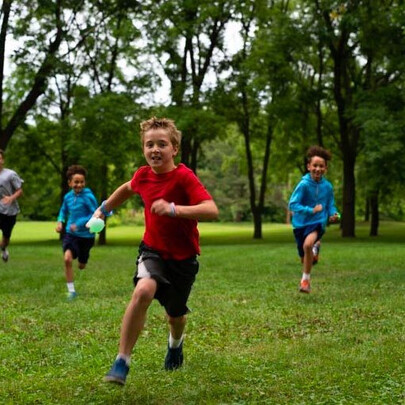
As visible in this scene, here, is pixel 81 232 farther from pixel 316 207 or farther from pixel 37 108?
pixel 37 108

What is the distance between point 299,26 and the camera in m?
33.7

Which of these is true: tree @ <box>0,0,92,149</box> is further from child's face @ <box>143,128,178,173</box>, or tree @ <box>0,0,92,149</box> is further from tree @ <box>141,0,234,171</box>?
child's face @ <box>143,128,178,173</box>

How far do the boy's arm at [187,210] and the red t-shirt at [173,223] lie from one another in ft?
0.91

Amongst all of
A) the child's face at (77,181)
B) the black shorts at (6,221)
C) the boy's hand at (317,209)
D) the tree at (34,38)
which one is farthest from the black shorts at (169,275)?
the tree at (34,38)

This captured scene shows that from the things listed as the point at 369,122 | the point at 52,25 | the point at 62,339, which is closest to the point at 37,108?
the point at 52,25

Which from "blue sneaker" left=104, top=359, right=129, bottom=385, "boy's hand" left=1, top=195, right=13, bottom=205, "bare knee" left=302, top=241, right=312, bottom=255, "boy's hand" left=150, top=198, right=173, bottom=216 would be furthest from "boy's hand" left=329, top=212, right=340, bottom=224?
"boy's hand" left=1, top=195, right=13, bottom=205

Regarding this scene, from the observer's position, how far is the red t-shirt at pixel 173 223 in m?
5.02

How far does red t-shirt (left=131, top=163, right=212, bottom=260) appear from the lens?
502 cm

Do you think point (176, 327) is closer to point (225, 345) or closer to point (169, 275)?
point (169, 275)

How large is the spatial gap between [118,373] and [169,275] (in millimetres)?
905

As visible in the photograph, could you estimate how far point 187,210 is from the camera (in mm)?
4594

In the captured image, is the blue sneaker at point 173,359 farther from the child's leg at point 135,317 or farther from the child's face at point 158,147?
the child's face at point 158,147

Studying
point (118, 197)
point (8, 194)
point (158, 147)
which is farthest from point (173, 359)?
point (8, 194)

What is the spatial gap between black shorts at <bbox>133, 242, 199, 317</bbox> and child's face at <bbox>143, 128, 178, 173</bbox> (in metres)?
0.67
